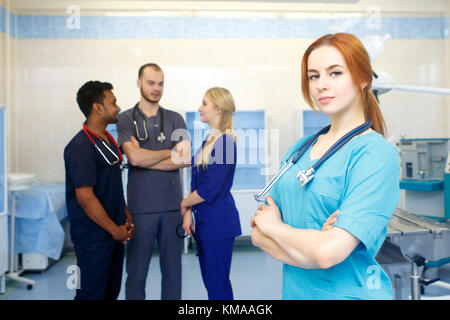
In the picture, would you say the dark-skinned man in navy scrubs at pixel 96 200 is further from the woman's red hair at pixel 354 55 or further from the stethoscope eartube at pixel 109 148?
the woman's red hair at pixel 354 55

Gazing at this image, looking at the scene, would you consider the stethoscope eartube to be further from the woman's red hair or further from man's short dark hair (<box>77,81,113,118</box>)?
the woman's red hair

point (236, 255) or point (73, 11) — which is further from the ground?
point (73, 11)

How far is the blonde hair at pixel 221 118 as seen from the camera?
1.64m

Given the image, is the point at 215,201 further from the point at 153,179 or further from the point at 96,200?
the point at 96,200

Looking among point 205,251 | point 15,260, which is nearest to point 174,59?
point 205,251

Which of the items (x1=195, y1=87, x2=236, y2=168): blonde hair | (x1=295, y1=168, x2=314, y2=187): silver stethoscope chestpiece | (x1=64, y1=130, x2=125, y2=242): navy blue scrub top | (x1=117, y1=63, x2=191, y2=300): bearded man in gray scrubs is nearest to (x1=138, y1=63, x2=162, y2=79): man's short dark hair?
(x1=117, y1=63, x2=191, y2=300): bearded man in gray scrubs

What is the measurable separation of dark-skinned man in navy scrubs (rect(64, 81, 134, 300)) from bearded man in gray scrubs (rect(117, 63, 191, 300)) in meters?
0.06

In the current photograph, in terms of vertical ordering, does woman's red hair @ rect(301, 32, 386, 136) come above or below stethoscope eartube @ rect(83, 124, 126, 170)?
above

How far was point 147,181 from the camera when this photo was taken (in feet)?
5.44

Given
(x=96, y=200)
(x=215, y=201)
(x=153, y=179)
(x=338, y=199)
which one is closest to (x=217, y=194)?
(x=215, y=201)

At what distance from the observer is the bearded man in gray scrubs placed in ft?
5.33
